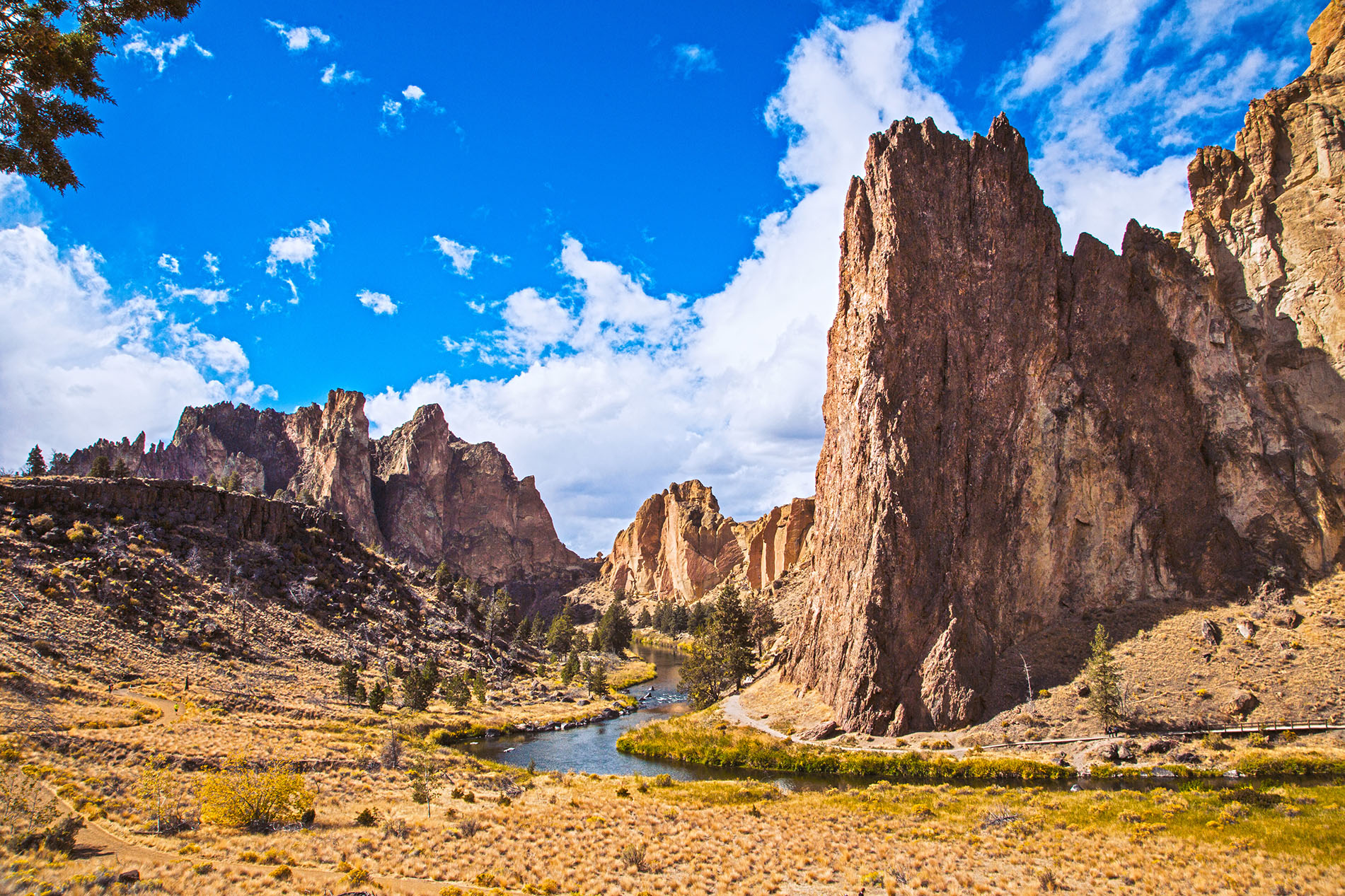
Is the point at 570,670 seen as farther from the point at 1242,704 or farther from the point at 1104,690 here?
the point at 1242,704

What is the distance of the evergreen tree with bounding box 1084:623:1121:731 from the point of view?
4700 centimetres

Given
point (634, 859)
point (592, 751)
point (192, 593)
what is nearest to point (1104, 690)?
point (634, 859)

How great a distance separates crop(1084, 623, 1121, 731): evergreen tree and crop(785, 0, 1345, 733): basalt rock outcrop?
783cm

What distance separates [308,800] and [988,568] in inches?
2176

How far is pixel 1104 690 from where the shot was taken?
46875 millimetres

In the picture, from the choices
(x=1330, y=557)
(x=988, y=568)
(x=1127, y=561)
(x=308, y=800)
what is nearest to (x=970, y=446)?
(x=988, y=568)

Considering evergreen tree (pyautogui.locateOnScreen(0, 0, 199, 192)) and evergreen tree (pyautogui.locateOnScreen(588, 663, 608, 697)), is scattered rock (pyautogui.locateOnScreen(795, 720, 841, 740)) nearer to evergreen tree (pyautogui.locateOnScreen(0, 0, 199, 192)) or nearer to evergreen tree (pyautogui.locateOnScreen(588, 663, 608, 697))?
evergreen tree (pyautogui.locateOnScreen(588, 663, 608, 697))

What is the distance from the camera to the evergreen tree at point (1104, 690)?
154ft

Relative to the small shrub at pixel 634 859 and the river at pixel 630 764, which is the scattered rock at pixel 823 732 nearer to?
the river at pixel 630 764

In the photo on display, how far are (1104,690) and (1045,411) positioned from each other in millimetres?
28828

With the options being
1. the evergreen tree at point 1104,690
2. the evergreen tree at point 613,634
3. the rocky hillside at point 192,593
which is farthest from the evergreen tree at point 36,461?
the evergreen tree at point 1104,690

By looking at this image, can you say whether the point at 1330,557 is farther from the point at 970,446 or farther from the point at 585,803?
the point at 585,803

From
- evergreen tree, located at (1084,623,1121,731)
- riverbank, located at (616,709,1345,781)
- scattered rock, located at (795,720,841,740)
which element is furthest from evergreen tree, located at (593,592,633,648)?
evergreen tree, located at (1084,623,1121,731)

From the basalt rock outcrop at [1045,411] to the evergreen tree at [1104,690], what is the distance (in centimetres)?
783
